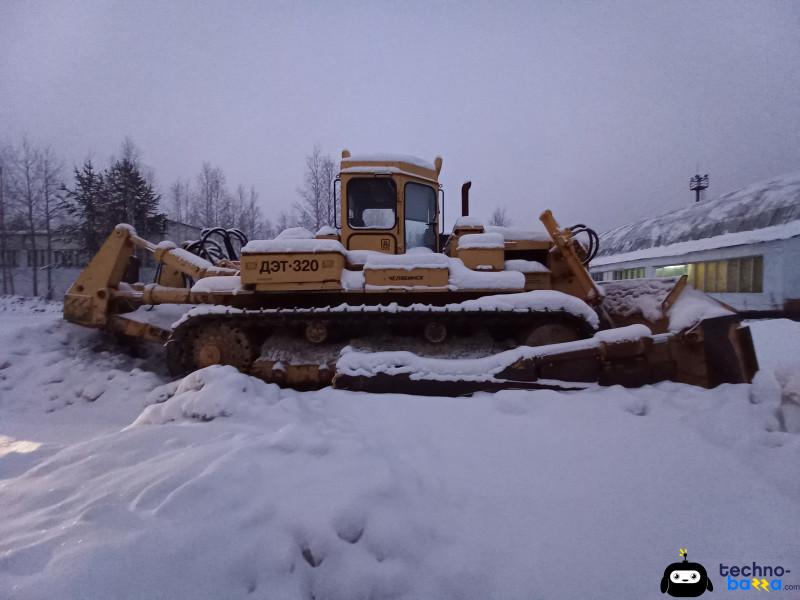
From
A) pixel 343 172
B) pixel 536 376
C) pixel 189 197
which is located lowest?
pixel 536 376

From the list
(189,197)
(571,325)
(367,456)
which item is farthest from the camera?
(189,197)

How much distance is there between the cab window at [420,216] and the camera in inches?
207

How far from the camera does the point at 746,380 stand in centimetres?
346

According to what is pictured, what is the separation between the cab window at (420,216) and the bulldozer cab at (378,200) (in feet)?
0.06

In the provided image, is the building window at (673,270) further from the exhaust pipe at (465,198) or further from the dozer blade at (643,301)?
the exhaust pipe at (465,198)

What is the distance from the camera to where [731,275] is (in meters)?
14.8

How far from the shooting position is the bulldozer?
3436mm

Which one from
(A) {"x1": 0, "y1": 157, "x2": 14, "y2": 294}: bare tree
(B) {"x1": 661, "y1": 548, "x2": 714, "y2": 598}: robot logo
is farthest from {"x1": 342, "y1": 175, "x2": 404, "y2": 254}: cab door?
(A) {"x1": 0, "y1": 157, "x2": 14, "y2": 294}: bare tree

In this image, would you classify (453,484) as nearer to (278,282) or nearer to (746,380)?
(278,282)

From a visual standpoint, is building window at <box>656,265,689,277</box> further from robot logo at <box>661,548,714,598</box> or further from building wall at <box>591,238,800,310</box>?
robot logo at <box>661,548,714,598</box>

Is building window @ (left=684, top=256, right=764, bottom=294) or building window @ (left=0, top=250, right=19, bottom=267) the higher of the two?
building window @ (left=0, top=250, right=19, bottom=267)


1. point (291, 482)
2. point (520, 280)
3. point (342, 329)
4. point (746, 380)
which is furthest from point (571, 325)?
point (291, 482)

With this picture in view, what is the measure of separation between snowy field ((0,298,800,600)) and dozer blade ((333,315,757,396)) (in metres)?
0.32

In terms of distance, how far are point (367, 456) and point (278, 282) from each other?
9.02 ft
